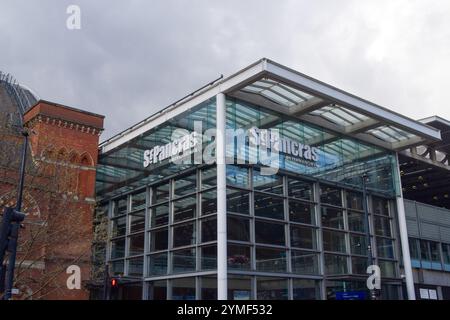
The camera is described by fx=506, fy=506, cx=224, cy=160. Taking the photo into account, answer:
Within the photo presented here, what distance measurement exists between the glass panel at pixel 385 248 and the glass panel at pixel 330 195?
15.3 feet

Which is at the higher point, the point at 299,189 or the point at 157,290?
the point at 299,189

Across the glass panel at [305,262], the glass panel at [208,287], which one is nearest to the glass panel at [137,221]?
the glass panel at [208,287]

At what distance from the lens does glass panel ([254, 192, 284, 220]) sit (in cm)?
2892

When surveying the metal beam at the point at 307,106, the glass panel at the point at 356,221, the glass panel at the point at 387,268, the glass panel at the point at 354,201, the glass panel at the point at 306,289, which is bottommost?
the glass panel at the point at 306,289

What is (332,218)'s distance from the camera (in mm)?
32875

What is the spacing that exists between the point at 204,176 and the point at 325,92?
8776 millimetres

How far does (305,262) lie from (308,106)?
374 inches

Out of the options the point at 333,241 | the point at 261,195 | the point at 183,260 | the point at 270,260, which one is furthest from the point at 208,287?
the point at 333,241

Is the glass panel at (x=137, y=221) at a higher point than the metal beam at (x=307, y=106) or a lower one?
lower

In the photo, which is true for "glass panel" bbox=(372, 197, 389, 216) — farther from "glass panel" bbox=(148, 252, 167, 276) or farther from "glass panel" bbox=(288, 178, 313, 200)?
"glass panel" bbox=(148, 252, 167, 276)

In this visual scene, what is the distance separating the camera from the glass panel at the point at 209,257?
27109 mm

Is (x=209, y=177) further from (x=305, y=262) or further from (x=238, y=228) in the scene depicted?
(x=305, y=262)

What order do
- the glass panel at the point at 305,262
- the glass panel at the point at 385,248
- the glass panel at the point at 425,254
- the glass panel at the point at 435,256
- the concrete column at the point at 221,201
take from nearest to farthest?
the concrete column at the point at 221,201 < the glass panel at the point at 305,262 < the glass panel at the point at 385,248 < the glass panel at the point at 425,254 < the glass panel at the point at 435,256

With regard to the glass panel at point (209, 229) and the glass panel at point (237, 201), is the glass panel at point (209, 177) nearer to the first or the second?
the glass panel at point (237, 201)
